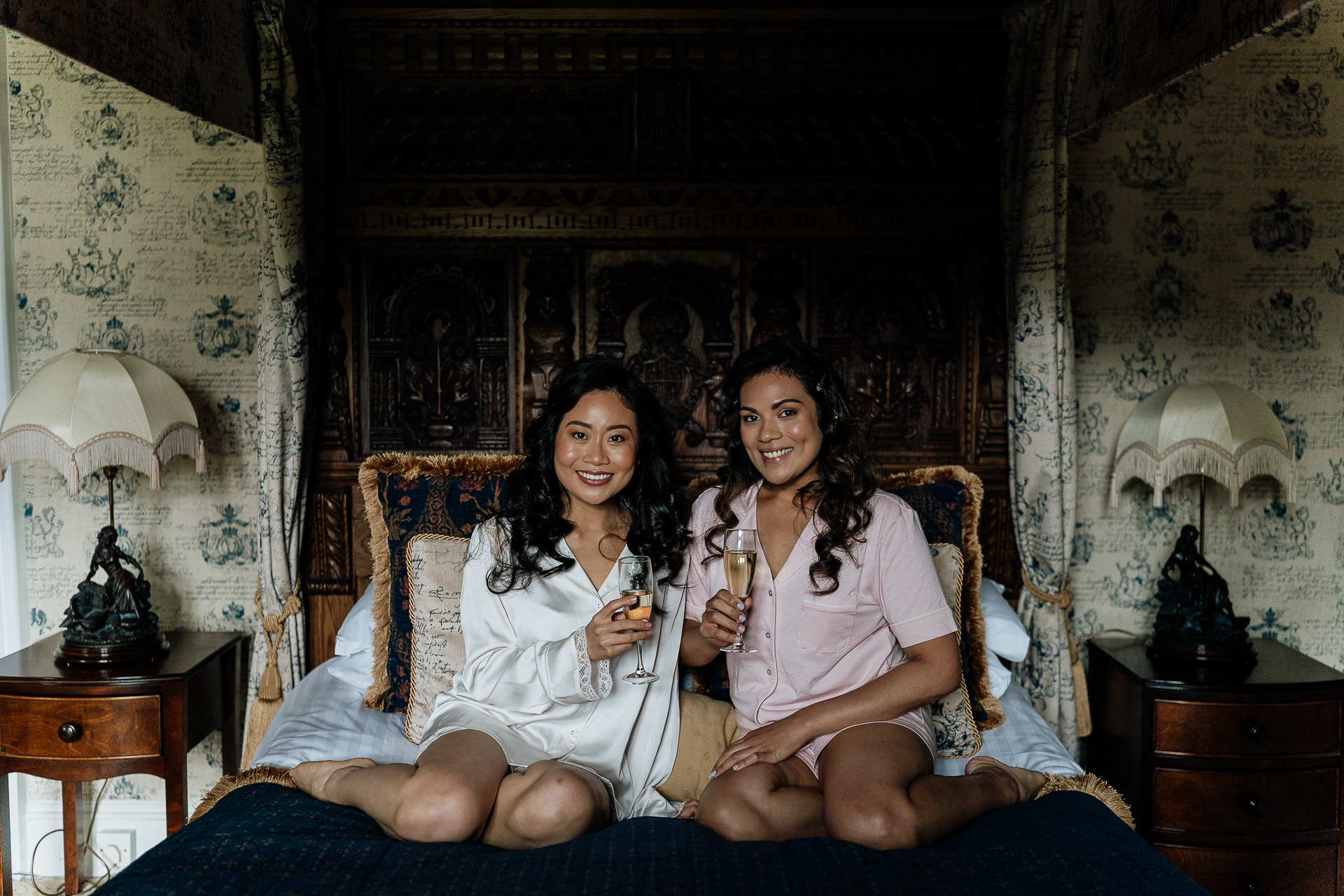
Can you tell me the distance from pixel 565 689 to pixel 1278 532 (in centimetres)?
250

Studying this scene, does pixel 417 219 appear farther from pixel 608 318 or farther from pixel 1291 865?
pixel 1291 865

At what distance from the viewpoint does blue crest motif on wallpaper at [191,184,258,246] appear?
9.46ft

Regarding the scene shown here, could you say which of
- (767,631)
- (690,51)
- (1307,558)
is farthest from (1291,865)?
(690,51)

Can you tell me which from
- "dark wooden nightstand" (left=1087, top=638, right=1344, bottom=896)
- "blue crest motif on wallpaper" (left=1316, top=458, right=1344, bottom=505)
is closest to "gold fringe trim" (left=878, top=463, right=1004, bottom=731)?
"dark wooden nightstand" (left=1087, top=638, right=1344, bottom=896)

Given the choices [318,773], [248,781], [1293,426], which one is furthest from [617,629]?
[1293,426]

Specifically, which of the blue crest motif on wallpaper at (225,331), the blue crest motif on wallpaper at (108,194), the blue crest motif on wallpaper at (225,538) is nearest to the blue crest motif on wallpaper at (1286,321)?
the blue crest motif on wallpaper at (225,331)

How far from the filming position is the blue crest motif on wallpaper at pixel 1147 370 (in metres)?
2.93

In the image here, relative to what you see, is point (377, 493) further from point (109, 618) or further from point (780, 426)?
point (780, 426)

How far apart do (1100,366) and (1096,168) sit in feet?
2.10

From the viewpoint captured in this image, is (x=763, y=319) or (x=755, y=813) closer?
(x=755, y=813)

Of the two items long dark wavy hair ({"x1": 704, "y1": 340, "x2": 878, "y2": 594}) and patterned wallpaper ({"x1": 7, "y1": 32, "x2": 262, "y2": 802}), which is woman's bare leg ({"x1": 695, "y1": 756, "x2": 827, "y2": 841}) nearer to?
long dark wavy hair ({"x1": 704, "y1": 340, "x2": 878, "y2": 594})

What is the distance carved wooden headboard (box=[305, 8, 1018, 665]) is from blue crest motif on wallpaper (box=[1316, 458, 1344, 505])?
1073mm

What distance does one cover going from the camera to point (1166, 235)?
9.56ft

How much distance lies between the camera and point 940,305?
2869 millimetres
